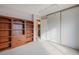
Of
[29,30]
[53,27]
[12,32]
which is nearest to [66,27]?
[53,27]

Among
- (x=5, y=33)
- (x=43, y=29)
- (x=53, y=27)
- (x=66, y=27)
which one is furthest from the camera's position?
(x=43, y=29)

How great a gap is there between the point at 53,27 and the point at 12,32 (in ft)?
8.54

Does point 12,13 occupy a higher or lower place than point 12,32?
higher

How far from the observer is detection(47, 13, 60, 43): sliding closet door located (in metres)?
4.89

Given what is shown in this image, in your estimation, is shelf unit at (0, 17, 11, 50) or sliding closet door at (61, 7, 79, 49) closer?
shelf unit at (0, 17, 11, 50)

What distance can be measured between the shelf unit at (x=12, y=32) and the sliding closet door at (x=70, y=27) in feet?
7.12

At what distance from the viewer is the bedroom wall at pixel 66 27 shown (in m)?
3.63

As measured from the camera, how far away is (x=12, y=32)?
3.94 meters

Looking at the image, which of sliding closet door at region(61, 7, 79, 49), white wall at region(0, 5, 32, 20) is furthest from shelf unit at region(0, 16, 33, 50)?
sliding closet door at region(61, 7, 79, 49)

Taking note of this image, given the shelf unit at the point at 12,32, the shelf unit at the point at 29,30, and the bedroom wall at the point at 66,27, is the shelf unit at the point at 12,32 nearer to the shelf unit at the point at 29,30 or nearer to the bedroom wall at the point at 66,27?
the shelf unit at the point at 29,30

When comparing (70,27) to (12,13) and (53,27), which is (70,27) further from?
(12,13)

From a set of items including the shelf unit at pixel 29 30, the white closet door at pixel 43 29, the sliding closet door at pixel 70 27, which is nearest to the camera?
the sliding closet door at pixel 70 27

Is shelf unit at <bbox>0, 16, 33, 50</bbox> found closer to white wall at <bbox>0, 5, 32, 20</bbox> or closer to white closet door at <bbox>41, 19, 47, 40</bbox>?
white wall at <bbox>0, 5, 32, 20</bbox>

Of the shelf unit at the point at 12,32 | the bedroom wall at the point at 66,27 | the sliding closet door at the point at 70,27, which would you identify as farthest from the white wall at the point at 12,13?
the sliding closet door at the point at 70,27
